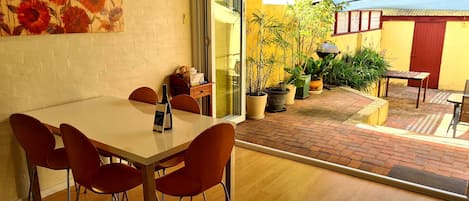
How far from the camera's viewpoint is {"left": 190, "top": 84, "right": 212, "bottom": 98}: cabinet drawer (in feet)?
13.1

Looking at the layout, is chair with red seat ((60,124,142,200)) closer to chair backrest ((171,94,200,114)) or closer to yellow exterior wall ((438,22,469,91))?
chair backrest ((171,94,200,114))

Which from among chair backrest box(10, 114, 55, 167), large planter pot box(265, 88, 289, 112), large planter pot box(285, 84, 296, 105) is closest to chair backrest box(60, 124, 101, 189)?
chair backrest box(10, 114, 55, 167)

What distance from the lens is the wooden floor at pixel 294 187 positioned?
303 centimetres

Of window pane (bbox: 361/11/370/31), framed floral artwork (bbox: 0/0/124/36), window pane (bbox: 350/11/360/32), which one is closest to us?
framed floral artwork (bbox: 0/0/124/36)

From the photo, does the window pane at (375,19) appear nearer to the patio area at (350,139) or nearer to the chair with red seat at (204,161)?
the patio area at (350,139)

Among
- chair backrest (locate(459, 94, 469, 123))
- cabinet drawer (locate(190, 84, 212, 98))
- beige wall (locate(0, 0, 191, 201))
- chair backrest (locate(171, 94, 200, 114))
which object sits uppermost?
beige wall (locate(0, 0, 191, 201))

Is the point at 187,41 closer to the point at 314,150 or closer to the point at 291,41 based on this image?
the point at 314,150

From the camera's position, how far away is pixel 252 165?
12.1 feet

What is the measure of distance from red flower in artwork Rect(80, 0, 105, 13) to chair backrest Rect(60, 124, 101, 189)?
4.54 feet

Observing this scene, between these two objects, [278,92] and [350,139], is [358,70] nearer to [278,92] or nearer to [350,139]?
[278,92]

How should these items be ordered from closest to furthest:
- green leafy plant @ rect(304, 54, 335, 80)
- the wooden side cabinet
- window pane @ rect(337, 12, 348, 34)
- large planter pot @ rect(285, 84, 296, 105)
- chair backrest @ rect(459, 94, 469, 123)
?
the wooden side cabinet → chair backrest @ rect(459, 94, 469, 123) → large planter pot @ rect(285, 84, 296, 105) → green leafy plant @ rect(304, 54, 335, 80) → window pane @ rect(337, 12, 348, 34)

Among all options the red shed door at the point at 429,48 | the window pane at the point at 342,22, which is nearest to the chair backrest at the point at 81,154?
the window pane at the point at 342,22

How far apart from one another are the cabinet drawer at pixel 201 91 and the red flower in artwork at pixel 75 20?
50.3 inches

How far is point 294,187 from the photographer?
321 cm
